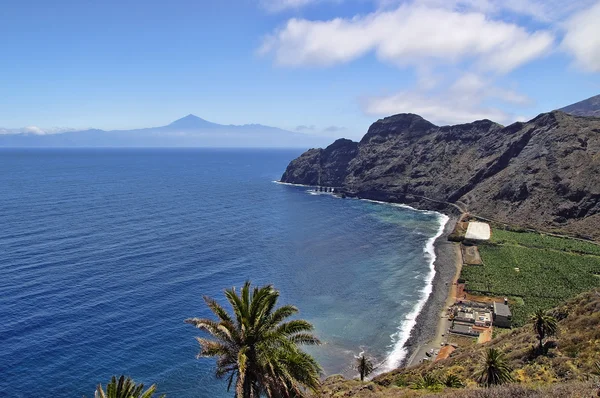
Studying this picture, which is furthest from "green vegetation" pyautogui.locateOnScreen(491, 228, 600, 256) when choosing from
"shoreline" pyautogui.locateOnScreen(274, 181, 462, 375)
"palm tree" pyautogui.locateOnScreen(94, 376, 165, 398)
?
"palm tree" pyautogui.locateOnScreen(94, 376, 165, 398)

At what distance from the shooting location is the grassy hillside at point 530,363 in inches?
1297

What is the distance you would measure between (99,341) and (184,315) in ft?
42.6

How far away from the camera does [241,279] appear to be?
84938 mm

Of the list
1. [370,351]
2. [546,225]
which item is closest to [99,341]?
[370,351]

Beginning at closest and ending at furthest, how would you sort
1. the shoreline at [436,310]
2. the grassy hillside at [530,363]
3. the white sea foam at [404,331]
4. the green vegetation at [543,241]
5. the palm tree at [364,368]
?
the grassy hillside at [530,363]
the palm tree at [364,368]
the white sea foam at [404,331]
the shoreline at [436,310]
the green vegetation at [543,241]

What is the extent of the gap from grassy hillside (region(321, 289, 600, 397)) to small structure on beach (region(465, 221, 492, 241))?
74.1 m

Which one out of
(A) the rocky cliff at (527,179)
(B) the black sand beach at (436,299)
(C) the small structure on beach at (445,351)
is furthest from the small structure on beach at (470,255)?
(C) the small structure on beach at (445,351)

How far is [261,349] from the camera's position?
22016 mm

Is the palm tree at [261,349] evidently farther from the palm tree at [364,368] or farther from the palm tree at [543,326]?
the palm tree at [364,368]

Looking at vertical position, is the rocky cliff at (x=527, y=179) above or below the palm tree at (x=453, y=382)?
above

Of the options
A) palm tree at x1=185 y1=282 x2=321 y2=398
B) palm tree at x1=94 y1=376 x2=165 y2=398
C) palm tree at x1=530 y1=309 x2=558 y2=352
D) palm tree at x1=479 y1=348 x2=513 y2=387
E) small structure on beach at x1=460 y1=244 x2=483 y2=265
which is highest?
palm tree at x1=185 y1=282 x2=321 y2=398

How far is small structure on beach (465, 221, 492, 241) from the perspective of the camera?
397 feet

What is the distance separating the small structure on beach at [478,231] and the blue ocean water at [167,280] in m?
10.7

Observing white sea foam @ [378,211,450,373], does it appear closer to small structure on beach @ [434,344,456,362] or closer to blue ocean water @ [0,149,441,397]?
blue ocean water @ [0,149,441,397]
